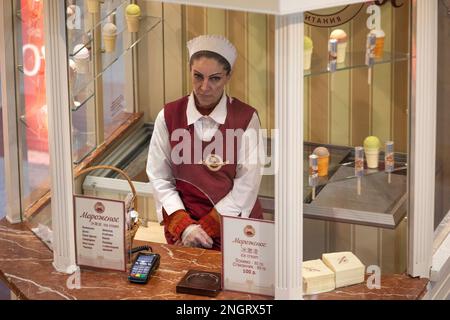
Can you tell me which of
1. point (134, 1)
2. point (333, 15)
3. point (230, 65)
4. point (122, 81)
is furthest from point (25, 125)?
point (333, 15)

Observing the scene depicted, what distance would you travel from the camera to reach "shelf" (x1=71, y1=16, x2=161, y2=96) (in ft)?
13.8

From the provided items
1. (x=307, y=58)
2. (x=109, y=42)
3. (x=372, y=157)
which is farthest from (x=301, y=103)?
(x=109, y=42)

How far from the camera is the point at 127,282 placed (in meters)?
3.98

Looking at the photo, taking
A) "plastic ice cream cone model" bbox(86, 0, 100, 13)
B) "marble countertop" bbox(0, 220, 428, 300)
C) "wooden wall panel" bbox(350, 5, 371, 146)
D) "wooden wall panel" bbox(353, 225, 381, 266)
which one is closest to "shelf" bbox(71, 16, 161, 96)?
"plastic ice cream cone model" bbox(86, 0, 100, 13)

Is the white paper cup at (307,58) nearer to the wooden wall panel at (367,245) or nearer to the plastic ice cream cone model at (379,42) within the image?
the plastic ice cream cone model at (379,42)

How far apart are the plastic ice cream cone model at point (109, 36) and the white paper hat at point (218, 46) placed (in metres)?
0.45

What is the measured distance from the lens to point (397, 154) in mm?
4055

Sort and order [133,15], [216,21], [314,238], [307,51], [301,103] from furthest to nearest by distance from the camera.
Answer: [133,15], [314,238], [216,21], [307,51], [301,103]

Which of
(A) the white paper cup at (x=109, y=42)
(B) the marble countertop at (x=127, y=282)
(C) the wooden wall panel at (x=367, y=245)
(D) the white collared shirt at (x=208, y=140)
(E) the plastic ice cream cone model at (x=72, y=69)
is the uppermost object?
(A) the white paper cup at (x=109, y=42)

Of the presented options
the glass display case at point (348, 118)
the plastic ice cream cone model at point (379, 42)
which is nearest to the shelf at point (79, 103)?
the glass display case at point (348, 118)

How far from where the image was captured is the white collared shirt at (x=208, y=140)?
13.0ft

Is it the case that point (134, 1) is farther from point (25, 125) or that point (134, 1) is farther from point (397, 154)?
point (397, 154)

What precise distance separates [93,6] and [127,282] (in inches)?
44.9

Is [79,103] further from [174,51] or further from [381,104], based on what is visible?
[381,104]
